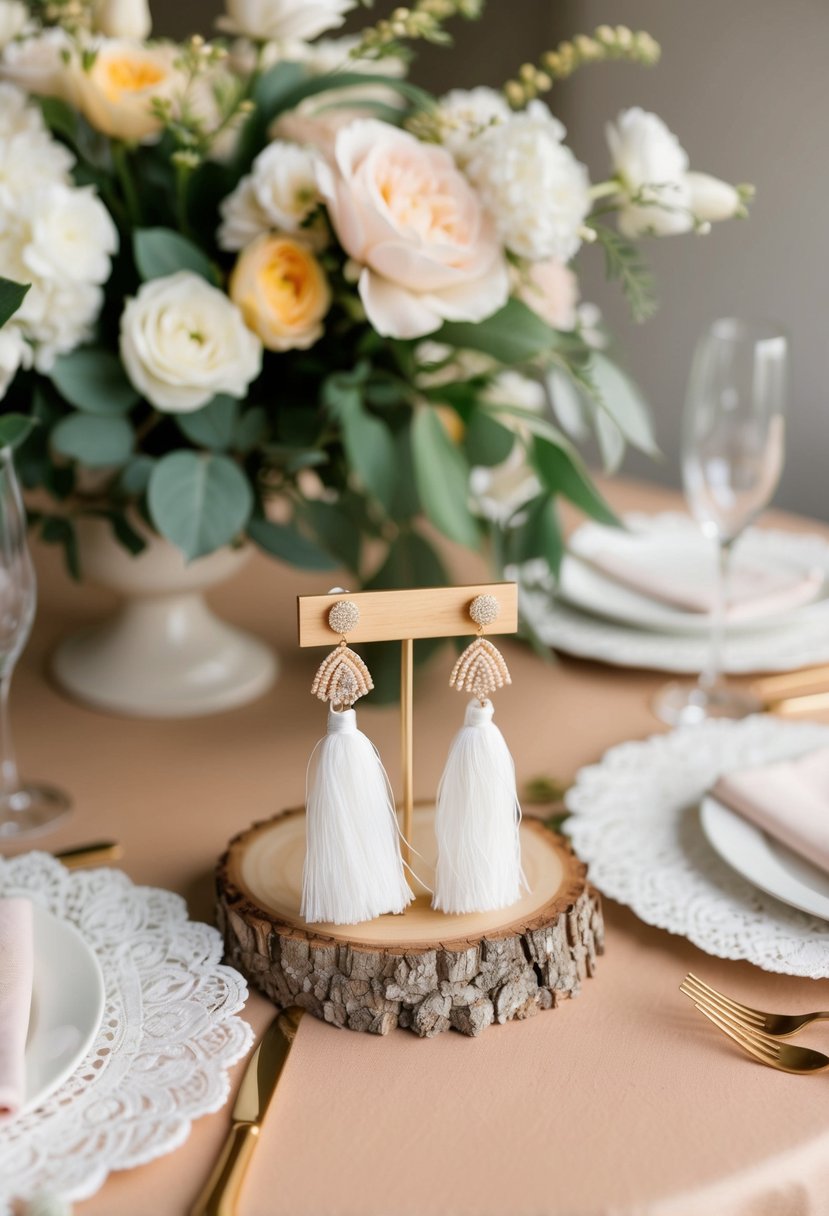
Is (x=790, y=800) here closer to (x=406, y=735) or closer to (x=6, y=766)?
(x=406, y=735)

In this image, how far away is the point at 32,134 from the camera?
102cm

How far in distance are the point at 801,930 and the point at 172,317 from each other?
0.65 m

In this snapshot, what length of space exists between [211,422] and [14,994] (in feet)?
1.73

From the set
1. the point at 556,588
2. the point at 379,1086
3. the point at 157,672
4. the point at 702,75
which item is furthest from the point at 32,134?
the point at 702,75

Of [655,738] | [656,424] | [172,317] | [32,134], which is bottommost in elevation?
[656,424]

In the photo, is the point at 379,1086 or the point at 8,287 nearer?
the point at 379,1086

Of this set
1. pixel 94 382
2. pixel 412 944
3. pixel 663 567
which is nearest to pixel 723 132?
pixel 663 567

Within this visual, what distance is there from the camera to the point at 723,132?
281 centimetres

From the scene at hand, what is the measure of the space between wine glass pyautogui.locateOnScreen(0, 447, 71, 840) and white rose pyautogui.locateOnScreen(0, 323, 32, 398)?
74 millimetres

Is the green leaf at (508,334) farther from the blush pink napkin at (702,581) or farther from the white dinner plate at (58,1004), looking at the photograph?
the white dinner plate at (58,1004)

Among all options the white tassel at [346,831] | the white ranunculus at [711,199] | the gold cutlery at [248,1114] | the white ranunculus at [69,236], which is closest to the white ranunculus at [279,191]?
the white ranunculus at [69,236]

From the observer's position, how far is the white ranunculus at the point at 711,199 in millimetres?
1132

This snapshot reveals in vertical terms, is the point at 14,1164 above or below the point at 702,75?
below

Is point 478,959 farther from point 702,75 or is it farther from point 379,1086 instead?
point 702,75
